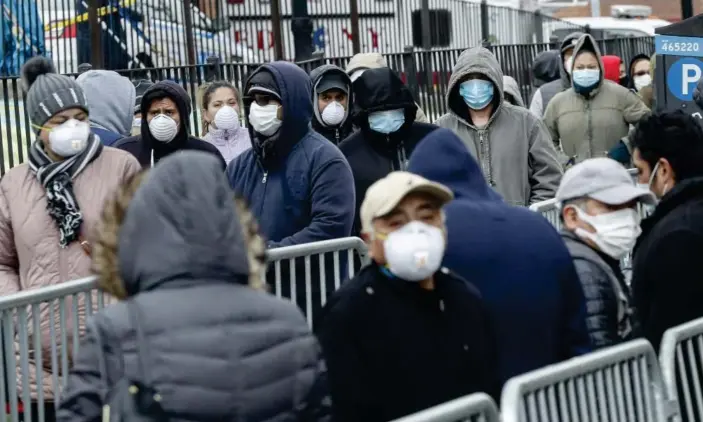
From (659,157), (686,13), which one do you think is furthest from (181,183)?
(686,13)

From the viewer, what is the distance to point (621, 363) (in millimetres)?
5270

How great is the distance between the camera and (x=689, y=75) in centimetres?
1265

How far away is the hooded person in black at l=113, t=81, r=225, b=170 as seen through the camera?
9.59 m

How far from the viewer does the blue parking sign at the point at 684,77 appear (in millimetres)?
12625

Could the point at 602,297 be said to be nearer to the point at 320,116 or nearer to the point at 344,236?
the point at 344,236

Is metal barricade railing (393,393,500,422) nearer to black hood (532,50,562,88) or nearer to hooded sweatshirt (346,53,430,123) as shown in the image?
hooded sweatshirt (346,53,430,123)

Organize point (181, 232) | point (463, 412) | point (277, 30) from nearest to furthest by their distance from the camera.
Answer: point (181, 232) → point (463, 412) → point (277, 30)

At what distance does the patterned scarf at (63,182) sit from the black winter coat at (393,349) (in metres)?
2.50

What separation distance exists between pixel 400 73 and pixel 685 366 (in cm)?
1130

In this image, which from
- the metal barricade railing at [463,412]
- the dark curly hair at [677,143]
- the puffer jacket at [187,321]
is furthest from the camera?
the dark curly hair at [677,143]

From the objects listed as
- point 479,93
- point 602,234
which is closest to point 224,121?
point 479,93

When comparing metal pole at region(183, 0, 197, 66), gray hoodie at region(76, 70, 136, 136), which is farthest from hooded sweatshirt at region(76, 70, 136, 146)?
metal pole at region(183, 0, 197, 66)

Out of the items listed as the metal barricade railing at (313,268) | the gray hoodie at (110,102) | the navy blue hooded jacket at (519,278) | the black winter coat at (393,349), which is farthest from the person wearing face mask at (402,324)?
the gray hoodie at (110,102)

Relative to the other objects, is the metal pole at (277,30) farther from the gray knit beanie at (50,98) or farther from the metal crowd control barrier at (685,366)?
the metal crowd control barrier at (685,366)
